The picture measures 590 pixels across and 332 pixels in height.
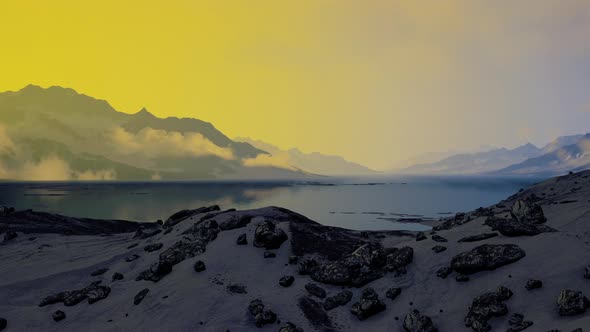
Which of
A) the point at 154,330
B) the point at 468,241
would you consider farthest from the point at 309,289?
the point at 468,241

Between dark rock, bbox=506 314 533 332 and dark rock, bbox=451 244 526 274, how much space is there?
14.8 feet

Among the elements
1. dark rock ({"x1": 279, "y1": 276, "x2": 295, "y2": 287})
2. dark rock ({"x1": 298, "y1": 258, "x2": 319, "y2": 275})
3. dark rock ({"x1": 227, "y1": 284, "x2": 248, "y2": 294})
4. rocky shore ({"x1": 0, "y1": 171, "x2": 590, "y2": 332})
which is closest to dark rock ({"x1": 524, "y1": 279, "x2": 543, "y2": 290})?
rocky shore ({"x1": 0, "y1": 171, "x2": 590, "y2": 332})

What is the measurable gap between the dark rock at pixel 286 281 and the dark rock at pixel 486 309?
1069 cm

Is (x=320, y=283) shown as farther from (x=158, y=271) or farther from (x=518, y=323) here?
(x=518, y=323)

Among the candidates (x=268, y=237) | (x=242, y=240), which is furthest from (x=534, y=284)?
(x=242, y=240)

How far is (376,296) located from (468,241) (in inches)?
339

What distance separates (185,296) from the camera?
25.4 metres

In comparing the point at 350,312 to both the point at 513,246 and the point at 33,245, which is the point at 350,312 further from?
the point at 33,245

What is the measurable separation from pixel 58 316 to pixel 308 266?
15.9 m

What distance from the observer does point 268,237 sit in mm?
31359

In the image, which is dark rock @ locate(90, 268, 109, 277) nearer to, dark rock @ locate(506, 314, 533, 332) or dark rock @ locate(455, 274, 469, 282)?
dark rock @ locate(455, 274, 469, 282)

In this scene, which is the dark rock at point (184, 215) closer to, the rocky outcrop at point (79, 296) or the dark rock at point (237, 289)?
the rocky outcrop at point (79, 296)

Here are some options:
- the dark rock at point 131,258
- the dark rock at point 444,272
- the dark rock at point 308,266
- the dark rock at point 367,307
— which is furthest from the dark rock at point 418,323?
the dark rock at point 131,258

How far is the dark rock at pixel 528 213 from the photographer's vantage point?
2995 centimetres
